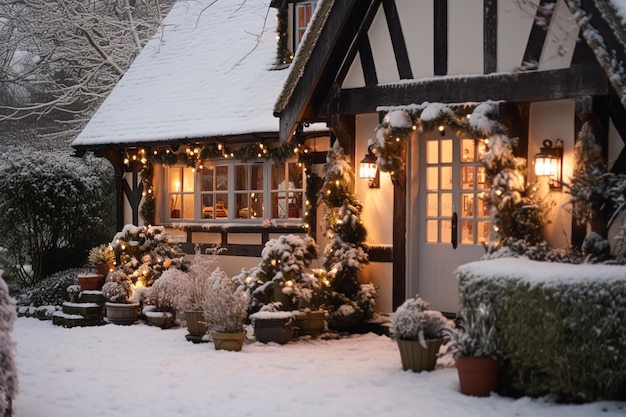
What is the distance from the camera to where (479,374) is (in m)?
7.73

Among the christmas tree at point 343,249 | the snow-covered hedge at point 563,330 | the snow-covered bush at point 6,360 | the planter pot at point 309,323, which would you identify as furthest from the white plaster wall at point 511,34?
the snow-covered bush at point 6,360

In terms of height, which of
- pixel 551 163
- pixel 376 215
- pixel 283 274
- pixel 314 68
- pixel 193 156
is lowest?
pixel 283 274

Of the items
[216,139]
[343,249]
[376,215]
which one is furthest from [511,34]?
[216,139]

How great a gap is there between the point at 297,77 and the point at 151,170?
5257 mm

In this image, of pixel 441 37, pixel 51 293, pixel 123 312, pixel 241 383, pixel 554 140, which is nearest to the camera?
pixel 241 383

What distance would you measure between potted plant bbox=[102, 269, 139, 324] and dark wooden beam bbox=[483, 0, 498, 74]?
6232 mm

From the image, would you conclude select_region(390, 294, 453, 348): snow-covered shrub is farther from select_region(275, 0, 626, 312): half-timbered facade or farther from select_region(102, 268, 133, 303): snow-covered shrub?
select_region(102, 268, 133, 303): snow-covered shrub

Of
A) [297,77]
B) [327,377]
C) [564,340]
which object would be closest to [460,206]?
[297,77]

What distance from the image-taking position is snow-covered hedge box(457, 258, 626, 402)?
7.07m

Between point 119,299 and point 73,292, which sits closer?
point 119,299

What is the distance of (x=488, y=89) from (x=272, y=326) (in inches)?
155

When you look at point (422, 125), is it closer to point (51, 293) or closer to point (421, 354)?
point (421, 354)

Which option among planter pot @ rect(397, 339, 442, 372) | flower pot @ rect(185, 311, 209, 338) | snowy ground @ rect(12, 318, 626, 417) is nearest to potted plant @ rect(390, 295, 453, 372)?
planter pot @ rect(397, 339, 442, 372)

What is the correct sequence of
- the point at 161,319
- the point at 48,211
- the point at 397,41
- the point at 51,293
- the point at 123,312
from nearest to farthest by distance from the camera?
the point at 397,41
the point at 161,319
the point at 123,312
the point at 51,293
the point at 48,211
